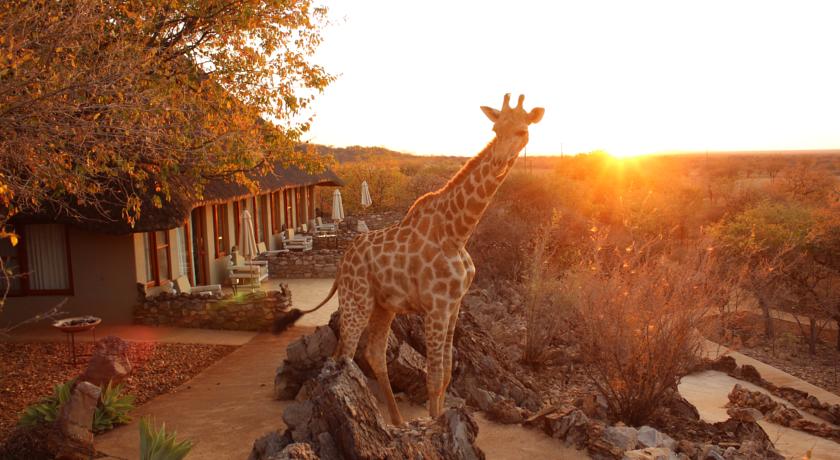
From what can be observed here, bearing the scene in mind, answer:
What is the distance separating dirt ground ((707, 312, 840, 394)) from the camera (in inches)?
512

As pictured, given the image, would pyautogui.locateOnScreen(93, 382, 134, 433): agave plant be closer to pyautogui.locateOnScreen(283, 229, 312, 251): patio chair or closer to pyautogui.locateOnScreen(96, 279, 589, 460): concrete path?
pyautogui.locateOnScreen(96, 279, 589, 460): concrete path

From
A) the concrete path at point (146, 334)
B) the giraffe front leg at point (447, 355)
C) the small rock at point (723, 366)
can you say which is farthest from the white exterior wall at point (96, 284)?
the small rock at point (723, 366)

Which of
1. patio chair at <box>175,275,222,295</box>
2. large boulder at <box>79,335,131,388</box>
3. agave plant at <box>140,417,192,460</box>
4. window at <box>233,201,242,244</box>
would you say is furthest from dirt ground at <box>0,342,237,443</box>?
window at <box>233,201,242,244</box>

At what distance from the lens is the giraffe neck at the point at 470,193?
18.0 feet

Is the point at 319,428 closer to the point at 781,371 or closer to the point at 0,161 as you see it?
the point at 0,161

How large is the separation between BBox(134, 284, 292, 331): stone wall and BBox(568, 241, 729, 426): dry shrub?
20.2ft

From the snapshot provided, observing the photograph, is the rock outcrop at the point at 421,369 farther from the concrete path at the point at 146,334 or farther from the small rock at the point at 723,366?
the small rock at the point at 723,366

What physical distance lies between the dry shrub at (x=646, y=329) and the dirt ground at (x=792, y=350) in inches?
220

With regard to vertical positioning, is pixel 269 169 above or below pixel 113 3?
below

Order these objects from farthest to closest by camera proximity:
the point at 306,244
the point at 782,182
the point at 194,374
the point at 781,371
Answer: the point at 782,182 < the point at 306,244 < the point at 781,371 < the point at 194,374

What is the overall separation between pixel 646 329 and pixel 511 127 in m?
3.42

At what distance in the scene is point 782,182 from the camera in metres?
31.5

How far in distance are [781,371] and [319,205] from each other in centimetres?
2478

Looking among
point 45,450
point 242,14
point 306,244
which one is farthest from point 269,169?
point 306,244
